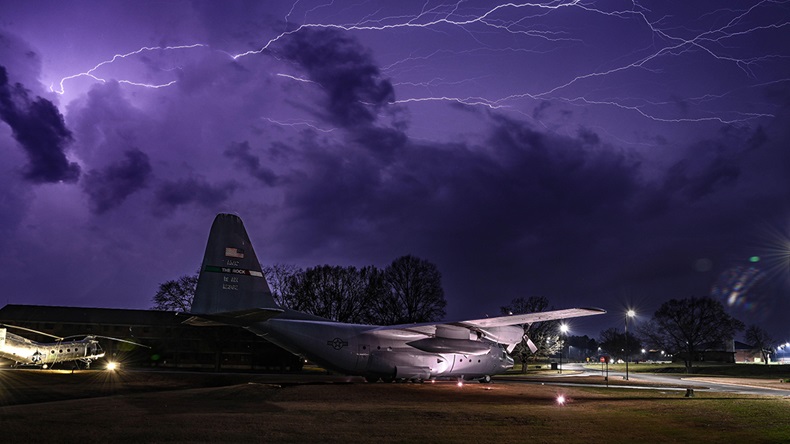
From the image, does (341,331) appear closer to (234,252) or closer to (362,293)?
(234,252)

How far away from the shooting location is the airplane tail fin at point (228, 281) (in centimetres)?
2636

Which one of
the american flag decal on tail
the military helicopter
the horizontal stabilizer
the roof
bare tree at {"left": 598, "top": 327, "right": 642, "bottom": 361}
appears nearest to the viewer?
the horizontal stabilizer

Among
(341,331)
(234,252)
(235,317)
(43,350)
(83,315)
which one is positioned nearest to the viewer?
(235,317)

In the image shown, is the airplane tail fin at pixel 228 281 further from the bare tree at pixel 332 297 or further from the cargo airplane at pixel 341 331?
the bare tree at pixel 332 297

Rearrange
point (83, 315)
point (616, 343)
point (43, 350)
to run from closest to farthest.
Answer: point (43, 350) < point (83, 315) < point (616, 343)

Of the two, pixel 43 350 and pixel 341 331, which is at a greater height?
pixel 341 331

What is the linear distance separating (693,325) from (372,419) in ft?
278

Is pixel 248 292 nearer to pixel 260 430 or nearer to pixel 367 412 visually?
pixel 367 412

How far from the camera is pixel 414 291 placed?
66750 mm

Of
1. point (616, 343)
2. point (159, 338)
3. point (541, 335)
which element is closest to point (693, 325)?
point (541, 335)

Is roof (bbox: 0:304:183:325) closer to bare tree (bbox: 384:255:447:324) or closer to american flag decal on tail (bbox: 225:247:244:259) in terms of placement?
bare tree (bbox: 384:255:447:324)

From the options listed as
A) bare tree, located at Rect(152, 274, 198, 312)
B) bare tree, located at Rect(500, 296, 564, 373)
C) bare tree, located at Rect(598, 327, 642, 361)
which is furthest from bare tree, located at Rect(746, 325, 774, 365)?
bare tree, located at Rect(152, 274, 198, 312)

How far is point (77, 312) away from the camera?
74.2m

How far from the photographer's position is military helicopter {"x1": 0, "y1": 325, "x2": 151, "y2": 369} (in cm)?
4181
